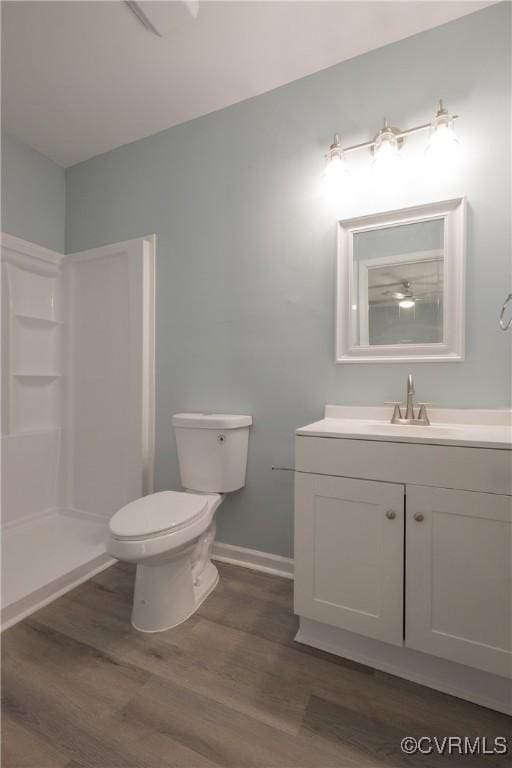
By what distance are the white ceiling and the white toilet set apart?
1.64 m

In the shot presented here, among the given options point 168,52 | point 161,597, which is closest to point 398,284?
point 168,52

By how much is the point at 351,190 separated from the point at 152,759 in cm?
207

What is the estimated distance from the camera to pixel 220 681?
114 centimetres

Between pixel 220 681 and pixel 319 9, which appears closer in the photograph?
pixel 220 681

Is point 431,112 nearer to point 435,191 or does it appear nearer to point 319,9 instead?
point 435,191

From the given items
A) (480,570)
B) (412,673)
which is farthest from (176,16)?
(412,673)

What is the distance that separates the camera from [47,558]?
71.8 inches

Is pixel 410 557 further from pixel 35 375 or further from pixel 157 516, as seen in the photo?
pixel 35 375

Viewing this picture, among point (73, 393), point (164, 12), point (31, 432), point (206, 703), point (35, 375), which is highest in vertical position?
point (164, 12)

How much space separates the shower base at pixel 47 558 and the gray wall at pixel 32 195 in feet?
5.96

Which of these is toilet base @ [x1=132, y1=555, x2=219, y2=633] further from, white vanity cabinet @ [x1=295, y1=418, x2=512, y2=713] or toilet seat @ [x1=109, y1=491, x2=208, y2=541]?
white vanity cabinet @ [x1=295, y1=418, x2=512, y2=713]

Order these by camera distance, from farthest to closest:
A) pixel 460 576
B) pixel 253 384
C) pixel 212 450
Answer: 1. pixel 253 384
2. pixel 212 450
3. pixel 460 576

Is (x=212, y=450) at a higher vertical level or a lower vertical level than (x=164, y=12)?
lower

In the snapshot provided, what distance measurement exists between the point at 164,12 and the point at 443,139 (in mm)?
1189
